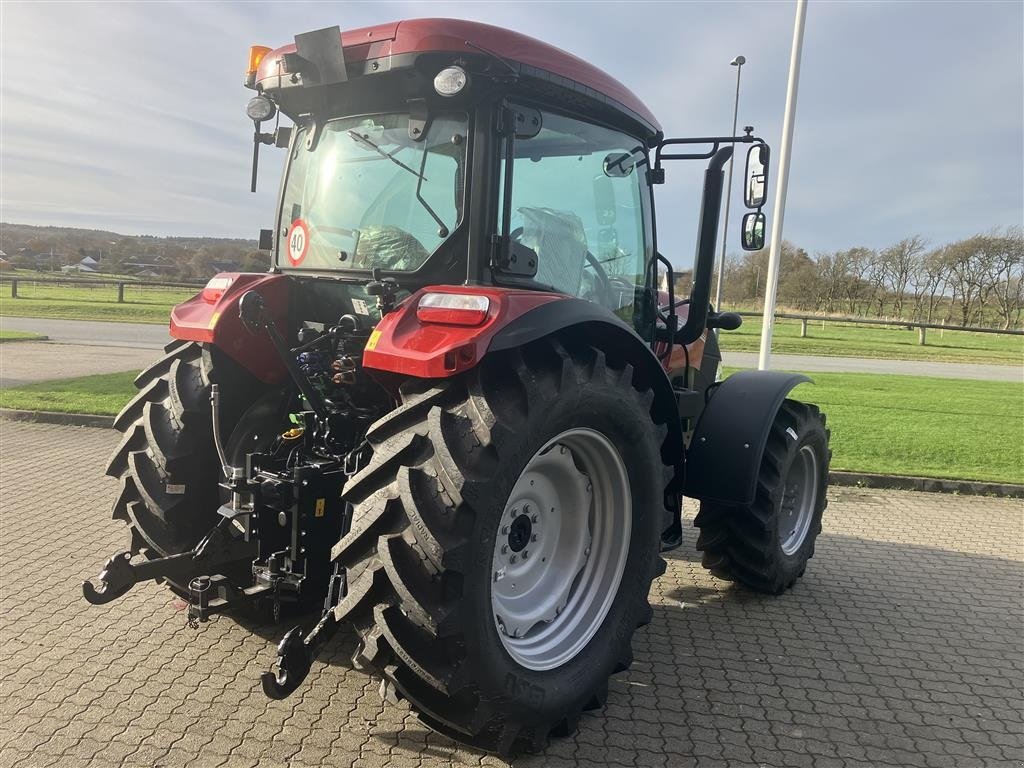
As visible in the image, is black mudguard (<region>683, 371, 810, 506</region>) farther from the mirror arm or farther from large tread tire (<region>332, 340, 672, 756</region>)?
large tread tire (<region>332, 340, 672, 756</region>)

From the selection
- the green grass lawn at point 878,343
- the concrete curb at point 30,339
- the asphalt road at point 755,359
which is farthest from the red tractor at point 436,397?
the green grass lawn at point 878,343

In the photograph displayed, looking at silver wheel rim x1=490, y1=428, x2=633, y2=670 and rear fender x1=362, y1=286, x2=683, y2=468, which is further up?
rear fender x1=362, y1=286, x2=683, y2=468

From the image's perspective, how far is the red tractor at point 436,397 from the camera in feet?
7.71

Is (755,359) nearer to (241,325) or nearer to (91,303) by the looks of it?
(241,325)

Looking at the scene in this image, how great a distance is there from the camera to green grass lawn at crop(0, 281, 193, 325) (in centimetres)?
2586

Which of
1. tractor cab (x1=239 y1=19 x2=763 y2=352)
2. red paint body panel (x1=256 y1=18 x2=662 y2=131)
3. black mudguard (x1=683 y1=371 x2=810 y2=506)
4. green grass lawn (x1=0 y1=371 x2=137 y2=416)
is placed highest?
red paint body panel (x1=256 y1=18 x2=662 y2=131)

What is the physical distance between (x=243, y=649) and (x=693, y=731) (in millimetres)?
2055

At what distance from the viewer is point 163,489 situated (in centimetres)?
318

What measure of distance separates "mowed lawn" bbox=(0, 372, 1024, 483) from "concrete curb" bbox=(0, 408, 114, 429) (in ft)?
0.41

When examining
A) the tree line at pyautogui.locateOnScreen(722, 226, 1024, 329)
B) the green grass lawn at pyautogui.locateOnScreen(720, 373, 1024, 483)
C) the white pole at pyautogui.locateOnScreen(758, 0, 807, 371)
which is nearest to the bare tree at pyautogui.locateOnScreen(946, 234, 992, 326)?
the tree line at pyautogui.locateOnScreen(722, 226, 1024, 329)

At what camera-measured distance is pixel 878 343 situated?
2702cm

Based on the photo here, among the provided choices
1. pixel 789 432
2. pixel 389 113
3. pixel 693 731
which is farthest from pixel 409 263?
pixel 789 432

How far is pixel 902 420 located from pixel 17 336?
1880 cm

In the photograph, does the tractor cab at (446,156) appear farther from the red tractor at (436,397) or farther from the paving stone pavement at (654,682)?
the paving stone pavement at (654,682)
